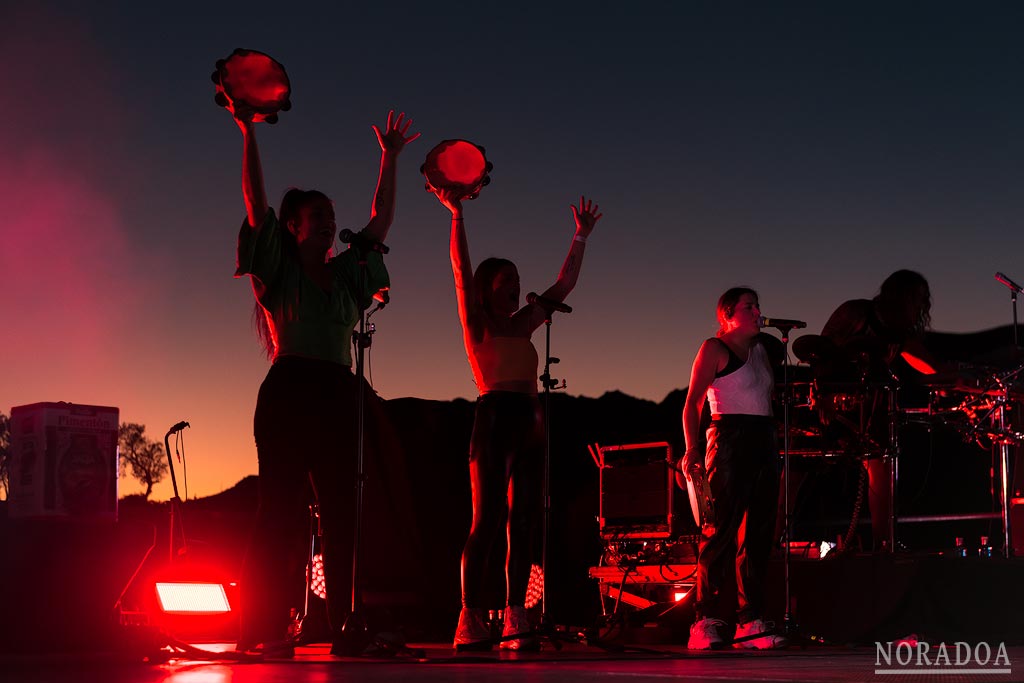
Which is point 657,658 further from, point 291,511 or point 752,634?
point 291,511

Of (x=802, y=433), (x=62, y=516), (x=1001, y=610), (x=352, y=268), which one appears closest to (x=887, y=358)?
(x=802, y=433)

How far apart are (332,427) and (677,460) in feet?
13.8

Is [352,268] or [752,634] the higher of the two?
[352,268]

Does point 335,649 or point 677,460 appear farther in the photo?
point 677,460

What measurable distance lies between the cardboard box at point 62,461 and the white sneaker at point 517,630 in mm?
3096

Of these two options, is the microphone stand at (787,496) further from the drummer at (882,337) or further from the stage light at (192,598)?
the stage light at (192,598)

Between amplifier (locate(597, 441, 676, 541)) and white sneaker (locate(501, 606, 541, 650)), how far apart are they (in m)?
2.66

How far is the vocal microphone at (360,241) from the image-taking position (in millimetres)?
4156

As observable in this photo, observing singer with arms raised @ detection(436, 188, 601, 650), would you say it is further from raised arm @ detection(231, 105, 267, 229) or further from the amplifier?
the amplifier

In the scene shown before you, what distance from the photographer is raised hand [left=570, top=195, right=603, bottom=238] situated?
5.57m

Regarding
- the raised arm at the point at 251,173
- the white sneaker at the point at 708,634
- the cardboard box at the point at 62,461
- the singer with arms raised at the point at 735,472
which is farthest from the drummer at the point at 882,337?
the cardboard box at the point at 62,461

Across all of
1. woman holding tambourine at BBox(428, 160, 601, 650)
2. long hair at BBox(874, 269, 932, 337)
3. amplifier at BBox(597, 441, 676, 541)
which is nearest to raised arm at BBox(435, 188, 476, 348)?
woman holding tambourine at BBox(428, 160, 601, 650)

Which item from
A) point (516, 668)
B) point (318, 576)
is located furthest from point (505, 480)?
point (318, 576)

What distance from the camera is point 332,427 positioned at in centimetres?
400
